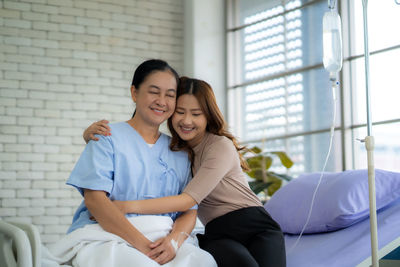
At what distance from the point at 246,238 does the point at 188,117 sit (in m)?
0.51

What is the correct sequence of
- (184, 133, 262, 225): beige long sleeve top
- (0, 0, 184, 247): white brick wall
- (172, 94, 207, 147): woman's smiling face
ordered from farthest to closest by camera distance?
(0, 0, 184, 247): white brick wall < (172, 94, 207, 147): woman's smiling face < (184, 133, 262, 225): beige long sleeve top

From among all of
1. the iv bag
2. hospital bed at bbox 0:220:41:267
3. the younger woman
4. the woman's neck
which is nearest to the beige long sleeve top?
the younger woman

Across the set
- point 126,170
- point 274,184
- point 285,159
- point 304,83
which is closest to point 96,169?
point 126,170

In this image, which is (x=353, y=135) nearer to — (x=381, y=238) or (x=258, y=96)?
(x=258, y=96)

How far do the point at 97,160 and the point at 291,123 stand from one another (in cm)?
309

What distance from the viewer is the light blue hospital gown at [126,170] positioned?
197 cm

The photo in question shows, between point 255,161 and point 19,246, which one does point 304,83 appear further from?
point 19,246

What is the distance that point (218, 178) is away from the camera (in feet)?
6.97

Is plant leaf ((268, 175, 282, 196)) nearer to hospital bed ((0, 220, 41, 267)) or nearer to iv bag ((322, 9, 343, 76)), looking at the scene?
iv bag ((322, 9, 343, 76))

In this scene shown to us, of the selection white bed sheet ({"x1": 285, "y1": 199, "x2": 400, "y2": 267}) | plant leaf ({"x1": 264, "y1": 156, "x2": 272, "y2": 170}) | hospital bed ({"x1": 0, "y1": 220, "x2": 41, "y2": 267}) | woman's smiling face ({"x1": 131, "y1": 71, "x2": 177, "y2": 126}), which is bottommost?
white bed sheet ({"x1": 285, "y1": 199, "x2": 400, "y2": 267})

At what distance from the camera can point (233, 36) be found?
5.65 metres

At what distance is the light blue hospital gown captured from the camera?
1967 mm

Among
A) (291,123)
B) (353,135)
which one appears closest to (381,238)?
(353,135)

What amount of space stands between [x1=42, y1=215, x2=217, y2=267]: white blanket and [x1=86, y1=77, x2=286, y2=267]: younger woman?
10cm
